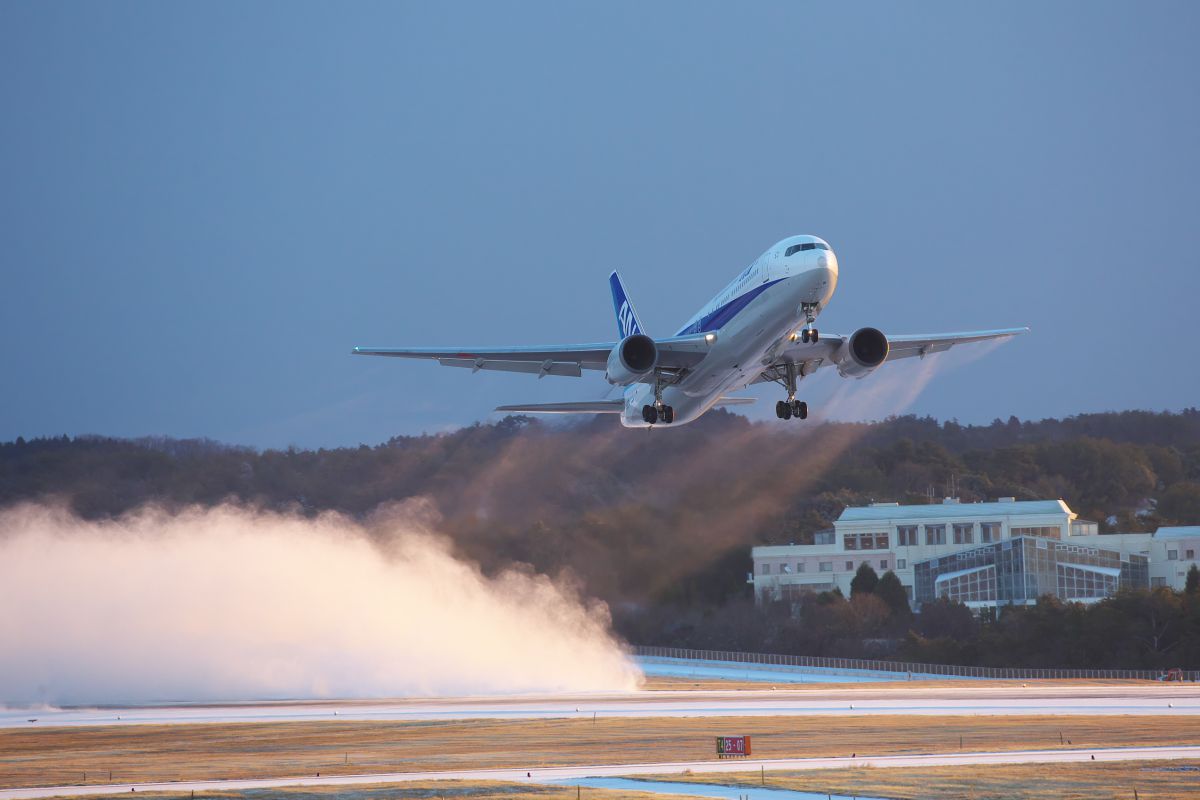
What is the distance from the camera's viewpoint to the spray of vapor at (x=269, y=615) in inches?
2985

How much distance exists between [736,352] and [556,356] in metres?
7.59

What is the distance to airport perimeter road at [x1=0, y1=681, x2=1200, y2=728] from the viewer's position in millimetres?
58812

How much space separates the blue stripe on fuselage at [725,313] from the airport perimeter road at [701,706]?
18.0 metres

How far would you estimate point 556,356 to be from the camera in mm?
51156

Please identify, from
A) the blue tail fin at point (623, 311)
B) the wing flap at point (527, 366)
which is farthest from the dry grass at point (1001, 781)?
the blue tail fin at point (623, 311)

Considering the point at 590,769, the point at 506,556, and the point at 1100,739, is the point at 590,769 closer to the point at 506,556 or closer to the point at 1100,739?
the point at 1100,739

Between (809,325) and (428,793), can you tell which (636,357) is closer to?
(809,325)

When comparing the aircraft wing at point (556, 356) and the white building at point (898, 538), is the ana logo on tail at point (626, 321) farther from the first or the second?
the white building at point (898, 538)

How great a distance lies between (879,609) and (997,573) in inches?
335

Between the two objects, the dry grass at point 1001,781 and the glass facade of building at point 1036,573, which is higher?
the glass facade of building at point 1036,573

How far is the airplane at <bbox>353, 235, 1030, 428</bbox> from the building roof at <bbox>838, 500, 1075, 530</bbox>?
2408 inches

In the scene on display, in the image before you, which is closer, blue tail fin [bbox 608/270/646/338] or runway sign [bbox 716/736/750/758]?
runway sign [bbox 716/736/750/758]

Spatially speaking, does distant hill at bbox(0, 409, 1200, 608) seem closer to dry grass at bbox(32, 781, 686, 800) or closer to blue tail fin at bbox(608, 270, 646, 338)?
blue tail fin at bbox(608, 270, 646, 338)

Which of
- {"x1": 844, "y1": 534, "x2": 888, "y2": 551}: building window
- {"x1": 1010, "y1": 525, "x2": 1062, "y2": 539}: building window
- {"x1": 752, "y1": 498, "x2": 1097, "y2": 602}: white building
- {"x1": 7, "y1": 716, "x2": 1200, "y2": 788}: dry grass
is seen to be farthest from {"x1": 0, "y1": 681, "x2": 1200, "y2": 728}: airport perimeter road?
{"x1": 844, "y1": 534, "x2": 888, "y2": 551}: building window
